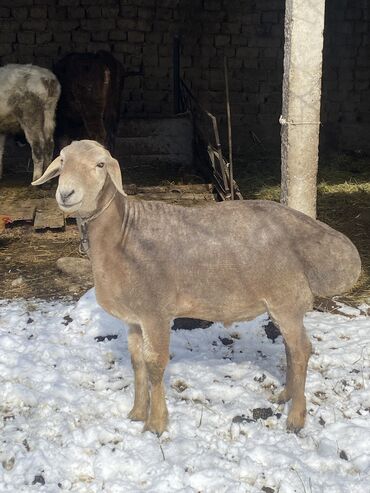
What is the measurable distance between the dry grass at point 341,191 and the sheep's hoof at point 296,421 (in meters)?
2.17

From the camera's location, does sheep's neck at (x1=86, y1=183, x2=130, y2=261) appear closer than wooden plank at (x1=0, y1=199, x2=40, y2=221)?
Yes

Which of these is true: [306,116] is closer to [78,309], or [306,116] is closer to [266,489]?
[78,309]

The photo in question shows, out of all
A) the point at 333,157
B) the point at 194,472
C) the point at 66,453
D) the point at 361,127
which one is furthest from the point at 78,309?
the point at 361,127

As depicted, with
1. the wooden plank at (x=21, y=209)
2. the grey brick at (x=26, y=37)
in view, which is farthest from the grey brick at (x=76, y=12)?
the wooden plank at (x=21, y=209)

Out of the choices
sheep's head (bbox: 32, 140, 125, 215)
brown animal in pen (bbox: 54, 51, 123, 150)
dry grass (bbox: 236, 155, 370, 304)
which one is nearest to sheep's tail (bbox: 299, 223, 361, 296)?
sheep's head (bbox: 32, 140, 125, 215)

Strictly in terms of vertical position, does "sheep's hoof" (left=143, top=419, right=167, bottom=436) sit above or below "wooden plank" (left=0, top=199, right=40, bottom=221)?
below

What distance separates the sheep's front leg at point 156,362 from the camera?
343cm

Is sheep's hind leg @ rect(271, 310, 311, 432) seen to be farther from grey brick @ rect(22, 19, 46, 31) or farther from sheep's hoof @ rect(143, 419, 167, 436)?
grey brick @ rect(22, 19, 46, 31)

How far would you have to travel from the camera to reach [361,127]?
13375 mm

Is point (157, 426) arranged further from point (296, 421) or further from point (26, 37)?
point (26, 37)

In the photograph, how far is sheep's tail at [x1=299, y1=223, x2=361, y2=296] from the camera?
11.6ft

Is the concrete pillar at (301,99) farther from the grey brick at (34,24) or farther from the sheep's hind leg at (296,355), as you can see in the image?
the grey brick at (34,24)

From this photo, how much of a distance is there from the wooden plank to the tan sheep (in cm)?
457

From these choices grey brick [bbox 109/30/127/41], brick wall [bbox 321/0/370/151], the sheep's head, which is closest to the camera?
the sheep's head
